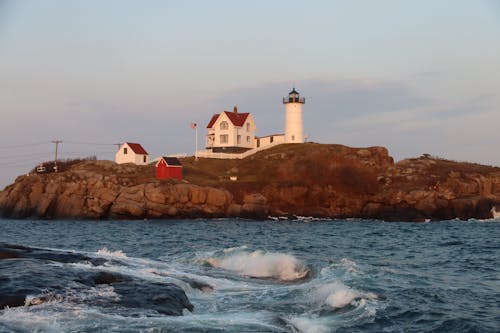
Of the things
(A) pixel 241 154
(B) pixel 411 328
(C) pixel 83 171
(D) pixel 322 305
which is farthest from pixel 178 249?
(A) pixel 241 154

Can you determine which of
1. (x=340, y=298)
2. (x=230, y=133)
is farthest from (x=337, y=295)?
(x=230, y=133)

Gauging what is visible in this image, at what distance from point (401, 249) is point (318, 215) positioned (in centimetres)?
3840

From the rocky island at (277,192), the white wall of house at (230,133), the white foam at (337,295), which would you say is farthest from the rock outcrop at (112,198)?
the white foam at (337,295)

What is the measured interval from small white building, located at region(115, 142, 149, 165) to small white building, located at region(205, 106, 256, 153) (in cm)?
1336

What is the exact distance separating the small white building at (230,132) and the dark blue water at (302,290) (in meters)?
60.8

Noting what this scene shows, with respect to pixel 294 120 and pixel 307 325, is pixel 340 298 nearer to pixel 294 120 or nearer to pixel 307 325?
pixel 307 325

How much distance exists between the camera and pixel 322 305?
1698 cm

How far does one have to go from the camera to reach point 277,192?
73.3 m

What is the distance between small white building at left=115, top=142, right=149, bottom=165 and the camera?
90.2 metres

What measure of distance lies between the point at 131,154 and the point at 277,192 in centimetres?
2896

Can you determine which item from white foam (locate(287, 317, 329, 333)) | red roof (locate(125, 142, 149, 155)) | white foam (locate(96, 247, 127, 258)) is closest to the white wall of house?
red roof (locate(125, 142, 149, 155))

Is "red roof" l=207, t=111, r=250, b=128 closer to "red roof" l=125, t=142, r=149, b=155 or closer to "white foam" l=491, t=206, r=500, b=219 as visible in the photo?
"red roof" l=125, t=142, r=149, b=155

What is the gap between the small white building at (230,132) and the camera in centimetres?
9794

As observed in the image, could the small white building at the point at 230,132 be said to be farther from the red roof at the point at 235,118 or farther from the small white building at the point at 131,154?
the small white building at the point at 131,154
